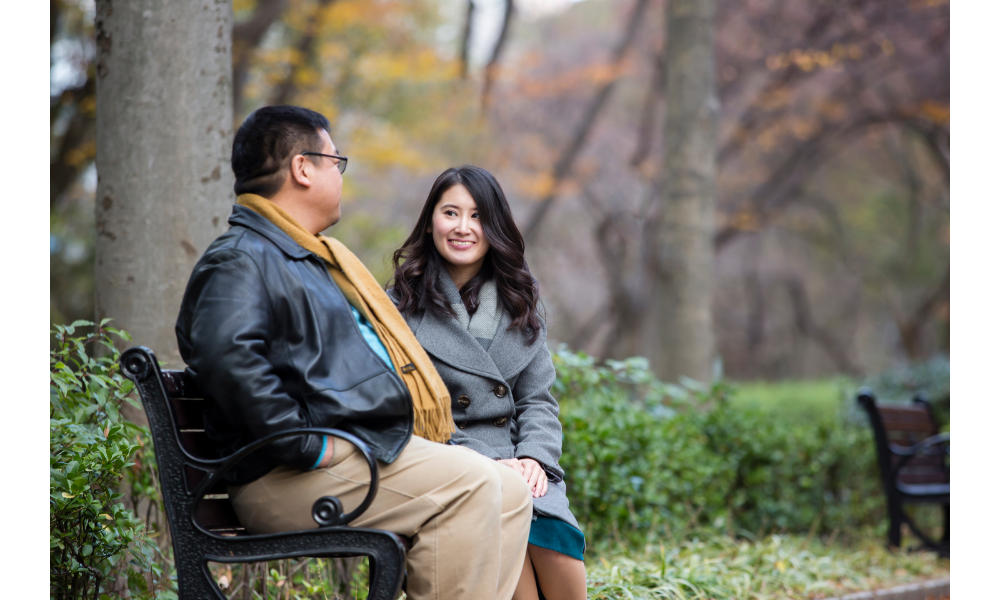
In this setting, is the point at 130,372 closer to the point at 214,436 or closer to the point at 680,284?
the point at 214,436

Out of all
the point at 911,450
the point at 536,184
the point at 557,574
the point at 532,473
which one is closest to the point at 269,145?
the point at 532,473

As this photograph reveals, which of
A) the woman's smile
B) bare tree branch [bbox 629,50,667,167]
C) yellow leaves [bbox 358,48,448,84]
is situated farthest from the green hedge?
yellow leaves [bbox 358,48,448,84]

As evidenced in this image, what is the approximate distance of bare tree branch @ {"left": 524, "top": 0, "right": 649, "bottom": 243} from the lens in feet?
44.1

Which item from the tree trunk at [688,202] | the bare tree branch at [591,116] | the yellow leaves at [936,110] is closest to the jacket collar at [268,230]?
the tree trunk at [688,202]

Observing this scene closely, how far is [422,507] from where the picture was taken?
208cm

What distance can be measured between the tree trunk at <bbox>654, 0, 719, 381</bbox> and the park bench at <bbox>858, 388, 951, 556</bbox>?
1.75 metres

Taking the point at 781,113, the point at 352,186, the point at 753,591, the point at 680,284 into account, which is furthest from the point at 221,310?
the point at 781,113

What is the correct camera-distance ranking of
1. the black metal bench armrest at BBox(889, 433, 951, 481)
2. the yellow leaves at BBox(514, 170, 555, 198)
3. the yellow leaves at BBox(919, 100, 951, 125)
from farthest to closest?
the yellow leaves at BBox(514, 170, 555, 198)
the yellow leaves at BBox(919, 100, 951, 125)
the black metal bench armrest at BBox(889, 433, 951, 481)

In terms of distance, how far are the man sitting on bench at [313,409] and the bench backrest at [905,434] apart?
146 inches

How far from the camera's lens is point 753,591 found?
12.6 ft

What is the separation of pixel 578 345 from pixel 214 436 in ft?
51.8

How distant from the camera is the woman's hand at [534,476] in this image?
2.62 m

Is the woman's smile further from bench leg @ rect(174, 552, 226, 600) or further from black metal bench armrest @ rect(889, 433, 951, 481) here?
black metal bench armrest @ rect(889, 433, 951, 481)

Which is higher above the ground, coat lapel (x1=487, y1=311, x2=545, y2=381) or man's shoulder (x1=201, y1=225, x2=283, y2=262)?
man's shoulder (x1=201, y1=225, x2=283, y2=262)
